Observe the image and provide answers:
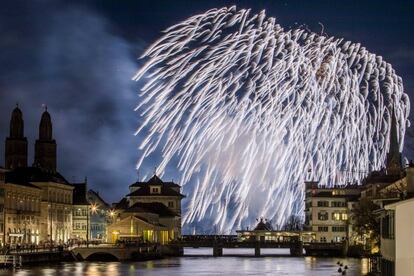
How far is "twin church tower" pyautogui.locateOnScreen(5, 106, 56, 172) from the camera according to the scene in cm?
15825

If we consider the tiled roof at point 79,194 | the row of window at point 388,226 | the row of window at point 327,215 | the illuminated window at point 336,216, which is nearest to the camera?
the row of window at point 388,226

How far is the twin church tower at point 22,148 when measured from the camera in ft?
519

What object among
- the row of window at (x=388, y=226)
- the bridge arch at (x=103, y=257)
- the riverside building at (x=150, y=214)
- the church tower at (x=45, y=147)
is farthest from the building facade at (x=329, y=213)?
the row of window at (x=388, y=226)

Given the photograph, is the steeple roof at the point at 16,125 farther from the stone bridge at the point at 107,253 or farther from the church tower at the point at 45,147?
the stone bridge at the point at 107,253

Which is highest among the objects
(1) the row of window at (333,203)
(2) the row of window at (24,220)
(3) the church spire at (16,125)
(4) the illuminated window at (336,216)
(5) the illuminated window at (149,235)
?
(3) the church spire at (16,125)

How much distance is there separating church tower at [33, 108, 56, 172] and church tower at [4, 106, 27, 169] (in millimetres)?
5167

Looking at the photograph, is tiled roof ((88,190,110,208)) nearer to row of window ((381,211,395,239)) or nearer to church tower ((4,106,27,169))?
church tower ((4,106,27,169))

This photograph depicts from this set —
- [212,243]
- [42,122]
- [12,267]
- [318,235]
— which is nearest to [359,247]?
[212,243]

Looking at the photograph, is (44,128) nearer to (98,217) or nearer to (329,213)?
(98,217)

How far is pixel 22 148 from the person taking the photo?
159 metres

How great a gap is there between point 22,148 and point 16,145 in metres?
1.20

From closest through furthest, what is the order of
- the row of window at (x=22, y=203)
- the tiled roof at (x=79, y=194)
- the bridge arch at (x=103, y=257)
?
the bridge arch at (x=103, y=257) → the row of window at (x=22, y=203) → the tiled roof at (x=79, y=194)

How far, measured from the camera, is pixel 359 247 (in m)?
120

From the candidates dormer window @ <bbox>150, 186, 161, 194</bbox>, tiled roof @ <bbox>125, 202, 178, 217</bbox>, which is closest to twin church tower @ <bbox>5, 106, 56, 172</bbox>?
dormer window @ <bbox>150, 186, 161, 194</bbox>
